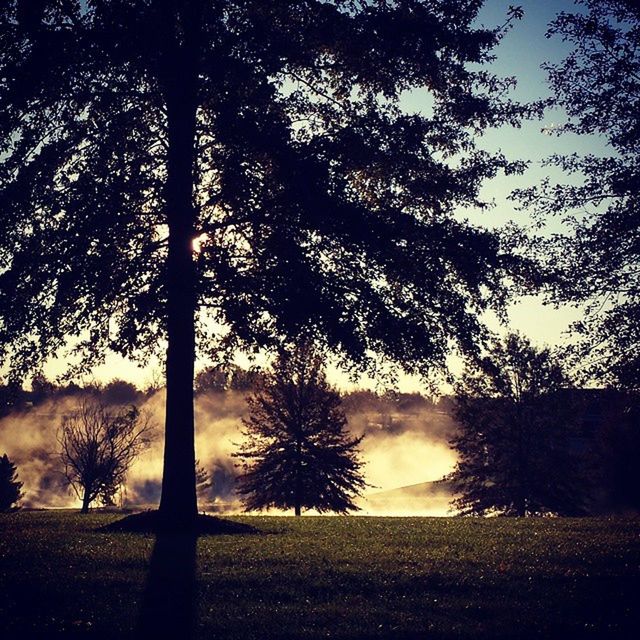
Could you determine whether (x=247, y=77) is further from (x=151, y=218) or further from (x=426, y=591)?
(x=426, y=591)

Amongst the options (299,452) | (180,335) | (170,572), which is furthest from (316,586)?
(299,452)

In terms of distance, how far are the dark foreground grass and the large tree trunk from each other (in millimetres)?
1576

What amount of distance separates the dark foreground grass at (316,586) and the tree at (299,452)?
24478 millimetres

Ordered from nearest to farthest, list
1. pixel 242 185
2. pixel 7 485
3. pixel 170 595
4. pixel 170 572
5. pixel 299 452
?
pixel 170 595 → pixel 170 572 → pixel 242 185 → pixel 299 452 → pixel 7 485

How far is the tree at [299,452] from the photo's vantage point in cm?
3778

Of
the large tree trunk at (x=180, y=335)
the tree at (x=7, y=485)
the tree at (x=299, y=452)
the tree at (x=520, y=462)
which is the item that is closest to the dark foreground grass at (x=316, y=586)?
the large tree trunk at (x=180, y=335)

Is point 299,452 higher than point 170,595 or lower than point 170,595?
higher

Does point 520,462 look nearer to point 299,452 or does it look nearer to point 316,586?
point 299,452

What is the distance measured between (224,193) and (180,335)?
10.6ft

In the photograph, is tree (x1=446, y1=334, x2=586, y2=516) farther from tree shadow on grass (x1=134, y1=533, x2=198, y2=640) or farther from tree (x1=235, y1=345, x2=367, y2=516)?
tree shadow on grass (x1=134, y1=533, x2=198, y2=640)

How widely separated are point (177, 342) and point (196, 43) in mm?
6653

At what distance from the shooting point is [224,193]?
14.5m

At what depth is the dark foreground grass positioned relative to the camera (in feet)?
22.6

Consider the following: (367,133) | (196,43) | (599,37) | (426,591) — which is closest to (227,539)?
(426,591)
